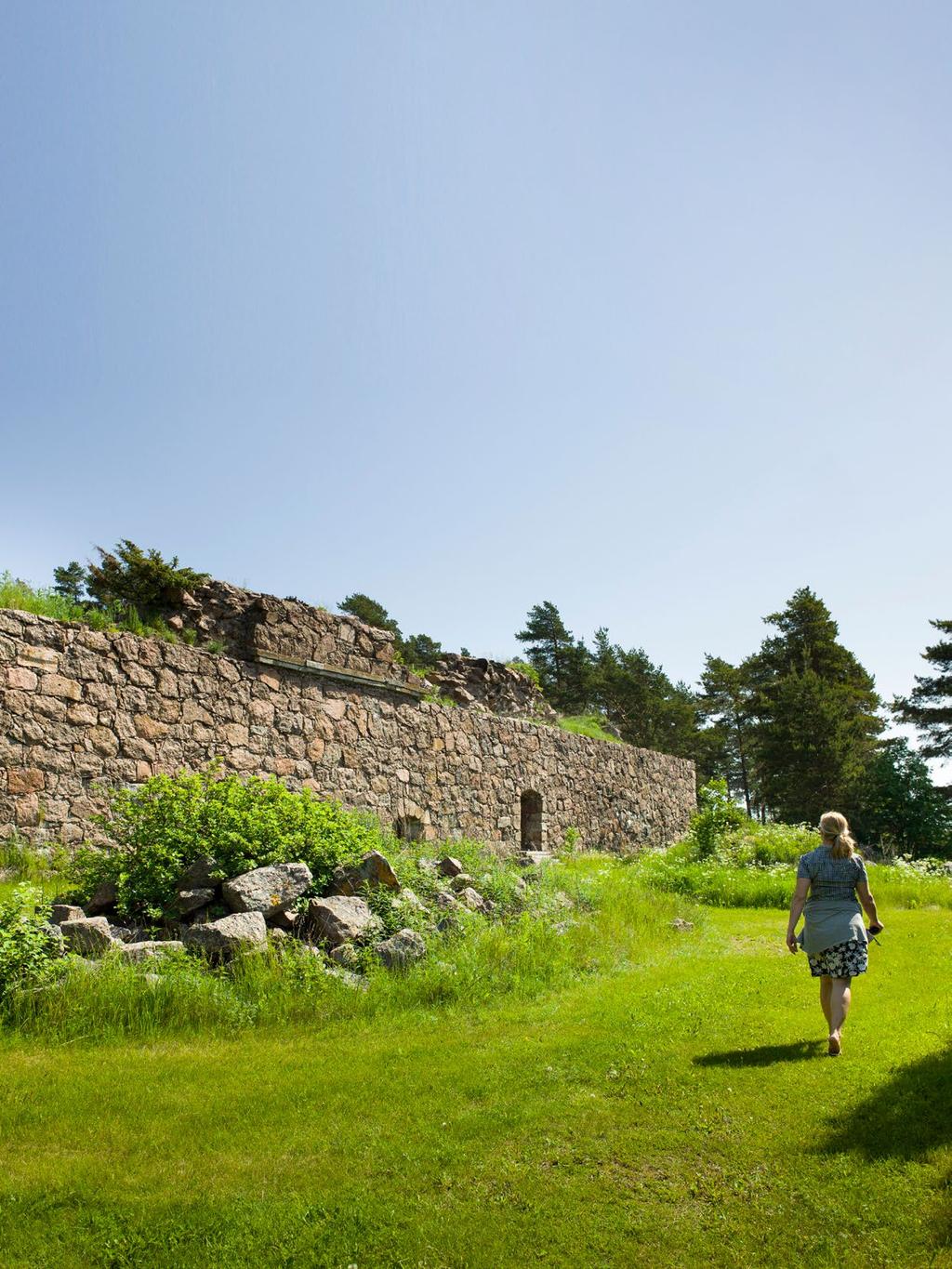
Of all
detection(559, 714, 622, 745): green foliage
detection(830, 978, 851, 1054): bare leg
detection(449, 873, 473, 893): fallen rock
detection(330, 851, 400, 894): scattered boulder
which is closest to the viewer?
detection(830, 978, 851, 1054): bare leg

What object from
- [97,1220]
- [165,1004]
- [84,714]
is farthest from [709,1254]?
[84,714]

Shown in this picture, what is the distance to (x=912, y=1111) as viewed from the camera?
390 centimetres

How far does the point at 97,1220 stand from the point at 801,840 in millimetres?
14471

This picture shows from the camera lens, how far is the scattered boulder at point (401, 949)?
5.98m

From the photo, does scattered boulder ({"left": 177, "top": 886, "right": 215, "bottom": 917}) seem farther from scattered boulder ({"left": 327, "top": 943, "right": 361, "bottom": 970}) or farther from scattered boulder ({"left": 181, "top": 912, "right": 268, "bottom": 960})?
scattered boulder ({"left": 327, "top": 943, "right": 361, "bottom": 970})

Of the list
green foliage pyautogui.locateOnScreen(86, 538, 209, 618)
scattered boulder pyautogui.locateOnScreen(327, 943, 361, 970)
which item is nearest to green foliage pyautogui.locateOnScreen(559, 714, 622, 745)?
green foliage pyautogui.locateOnScreen(86, 538, 209, 618)

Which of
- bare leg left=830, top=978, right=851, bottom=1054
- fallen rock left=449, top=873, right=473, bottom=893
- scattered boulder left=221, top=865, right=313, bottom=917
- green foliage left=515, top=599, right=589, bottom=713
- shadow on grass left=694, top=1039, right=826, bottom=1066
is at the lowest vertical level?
Answer: shadow on grass left=694, top=1039, right=826, bottom=1066

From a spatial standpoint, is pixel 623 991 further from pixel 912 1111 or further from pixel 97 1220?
pixel 97 1220

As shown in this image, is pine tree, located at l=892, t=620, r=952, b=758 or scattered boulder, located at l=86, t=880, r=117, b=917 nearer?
scattered boulder, located at l=86, t=880, r=117, b=917

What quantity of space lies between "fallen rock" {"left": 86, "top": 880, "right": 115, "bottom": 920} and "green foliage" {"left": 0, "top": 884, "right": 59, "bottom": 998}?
0.93m

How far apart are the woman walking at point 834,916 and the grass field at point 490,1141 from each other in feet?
0.95

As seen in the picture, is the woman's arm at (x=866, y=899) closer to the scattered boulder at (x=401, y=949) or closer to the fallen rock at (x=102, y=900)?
the scattered boulder at (x=401, y=949)

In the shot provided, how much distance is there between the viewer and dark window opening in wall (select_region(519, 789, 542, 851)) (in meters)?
17.7

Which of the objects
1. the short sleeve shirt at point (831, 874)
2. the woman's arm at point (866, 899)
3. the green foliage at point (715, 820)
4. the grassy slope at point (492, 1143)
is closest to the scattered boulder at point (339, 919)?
the grassy slope at point (492, 1143)
